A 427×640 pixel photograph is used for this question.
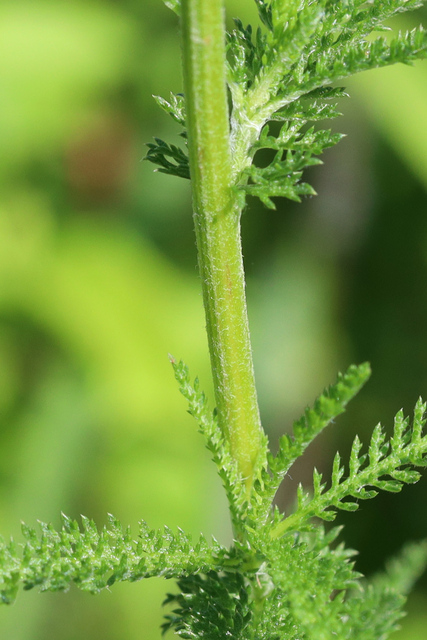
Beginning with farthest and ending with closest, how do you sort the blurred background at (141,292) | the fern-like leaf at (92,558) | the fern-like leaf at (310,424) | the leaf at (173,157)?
the blurred background at (141,292), the leaf at (173,157), the fern-like leaf at (92,558), the fern-like leaf at (310,424)

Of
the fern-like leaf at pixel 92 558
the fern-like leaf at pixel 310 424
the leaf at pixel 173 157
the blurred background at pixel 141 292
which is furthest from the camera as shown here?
the blurred background at pixel 141 292

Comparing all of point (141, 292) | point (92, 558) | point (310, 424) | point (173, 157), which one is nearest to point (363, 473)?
point (310, 424)

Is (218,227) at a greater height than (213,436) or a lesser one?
greater

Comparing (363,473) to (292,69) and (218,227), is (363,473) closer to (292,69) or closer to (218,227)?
(218,227)

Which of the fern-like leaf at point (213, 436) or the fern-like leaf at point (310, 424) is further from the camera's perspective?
the fern-like leaf at point (213, 436)

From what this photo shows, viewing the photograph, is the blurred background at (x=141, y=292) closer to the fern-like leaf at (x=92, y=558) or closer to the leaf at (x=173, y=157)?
the fern-like leaf at (x=92, y=558)

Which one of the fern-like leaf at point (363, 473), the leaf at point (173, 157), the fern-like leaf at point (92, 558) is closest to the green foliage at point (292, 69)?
the leaf at point (173, 157)

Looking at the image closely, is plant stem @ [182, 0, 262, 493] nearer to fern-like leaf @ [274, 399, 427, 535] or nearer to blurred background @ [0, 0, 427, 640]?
fern-like leaf @ [274, 399, 427, 535]
